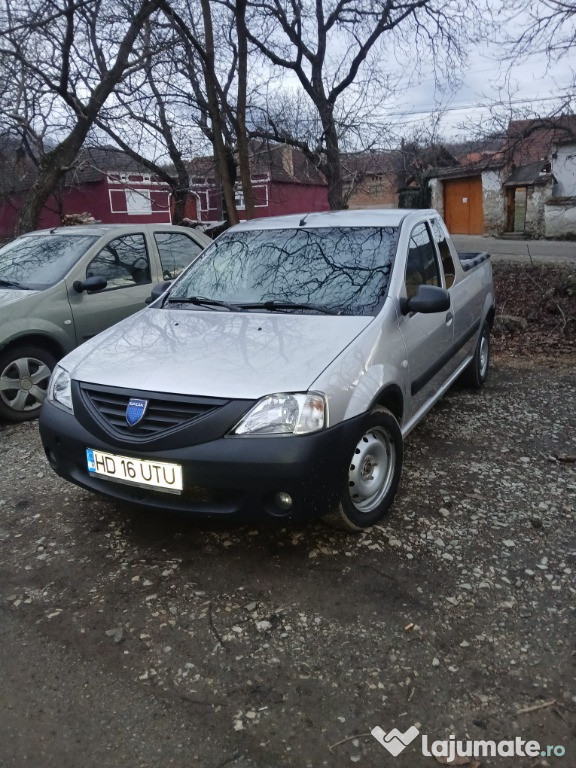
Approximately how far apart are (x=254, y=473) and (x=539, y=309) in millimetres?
7510

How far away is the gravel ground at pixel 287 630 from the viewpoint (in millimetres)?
2131

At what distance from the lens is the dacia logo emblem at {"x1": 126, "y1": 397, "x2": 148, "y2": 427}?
291 centimetres

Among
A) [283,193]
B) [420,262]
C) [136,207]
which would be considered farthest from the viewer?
[283,193]

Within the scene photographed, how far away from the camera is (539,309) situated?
29.5 ft

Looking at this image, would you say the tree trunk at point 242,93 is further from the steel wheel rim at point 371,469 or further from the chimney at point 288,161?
the chimney at point 288,161

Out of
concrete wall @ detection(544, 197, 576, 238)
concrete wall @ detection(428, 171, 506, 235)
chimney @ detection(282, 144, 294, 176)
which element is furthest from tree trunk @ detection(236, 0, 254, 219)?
concrete wall @ detection(428, 171, 506, 235)

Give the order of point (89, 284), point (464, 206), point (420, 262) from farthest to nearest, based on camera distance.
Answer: point (464, 206)
point (89, 284)
point (420, 262)

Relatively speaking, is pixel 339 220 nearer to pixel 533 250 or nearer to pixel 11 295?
pixel 11 295

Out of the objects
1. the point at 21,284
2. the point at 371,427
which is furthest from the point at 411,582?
the point at 21,284

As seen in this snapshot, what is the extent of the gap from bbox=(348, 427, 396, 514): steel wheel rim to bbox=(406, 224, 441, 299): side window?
1005mm

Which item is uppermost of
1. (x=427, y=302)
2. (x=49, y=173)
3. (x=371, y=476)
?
(x=49, y=173)

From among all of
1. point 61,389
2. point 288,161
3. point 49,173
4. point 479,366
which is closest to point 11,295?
point 61,389

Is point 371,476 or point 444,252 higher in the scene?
point 444,252

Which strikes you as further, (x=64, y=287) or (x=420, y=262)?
(x=64, y=287)
